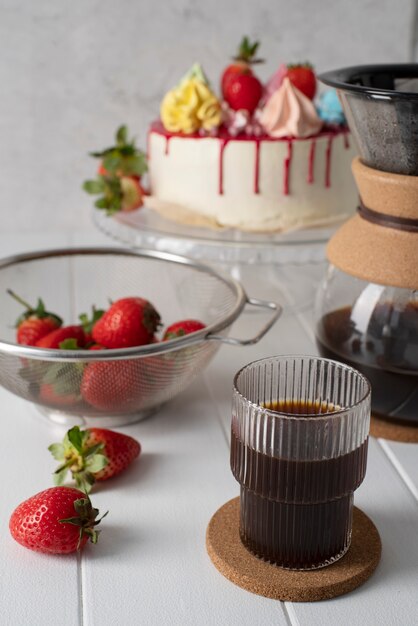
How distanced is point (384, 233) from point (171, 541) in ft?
1.36

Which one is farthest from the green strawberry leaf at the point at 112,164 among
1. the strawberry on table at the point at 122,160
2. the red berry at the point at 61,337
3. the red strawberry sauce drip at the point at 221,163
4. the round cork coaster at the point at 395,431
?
the round cork coaster at the point at 395,431

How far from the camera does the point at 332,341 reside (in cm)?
111

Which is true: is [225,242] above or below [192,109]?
below

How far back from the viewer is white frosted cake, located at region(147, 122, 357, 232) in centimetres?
142

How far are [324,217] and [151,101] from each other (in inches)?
21.8

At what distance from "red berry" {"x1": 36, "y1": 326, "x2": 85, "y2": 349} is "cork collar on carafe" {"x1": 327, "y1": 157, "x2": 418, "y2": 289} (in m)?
0.33

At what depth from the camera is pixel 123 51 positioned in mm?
1816

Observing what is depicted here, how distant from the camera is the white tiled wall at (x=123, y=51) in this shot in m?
1.79

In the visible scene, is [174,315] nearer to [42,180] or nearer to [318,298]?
[318,298]

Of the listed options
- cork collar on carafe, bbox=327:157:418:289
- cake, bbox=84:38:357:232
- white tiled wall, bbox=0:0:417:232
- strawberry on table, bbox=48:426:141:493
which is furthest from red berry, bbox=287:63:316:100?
strawberry on table, bbox=48:426:141:493

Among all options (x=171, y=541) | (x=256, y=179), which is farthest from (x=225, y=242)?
(x=171, y=541)

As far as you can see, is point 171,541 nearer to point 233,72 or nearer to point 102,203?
point 102,203

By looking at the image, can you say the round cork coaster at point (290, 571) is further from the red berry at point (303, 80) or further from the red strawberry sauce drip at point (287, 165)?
the red berry at point (303, 80)

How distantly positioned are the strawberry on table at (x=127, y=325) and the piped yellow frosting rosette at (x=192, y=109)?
16.8 inches
